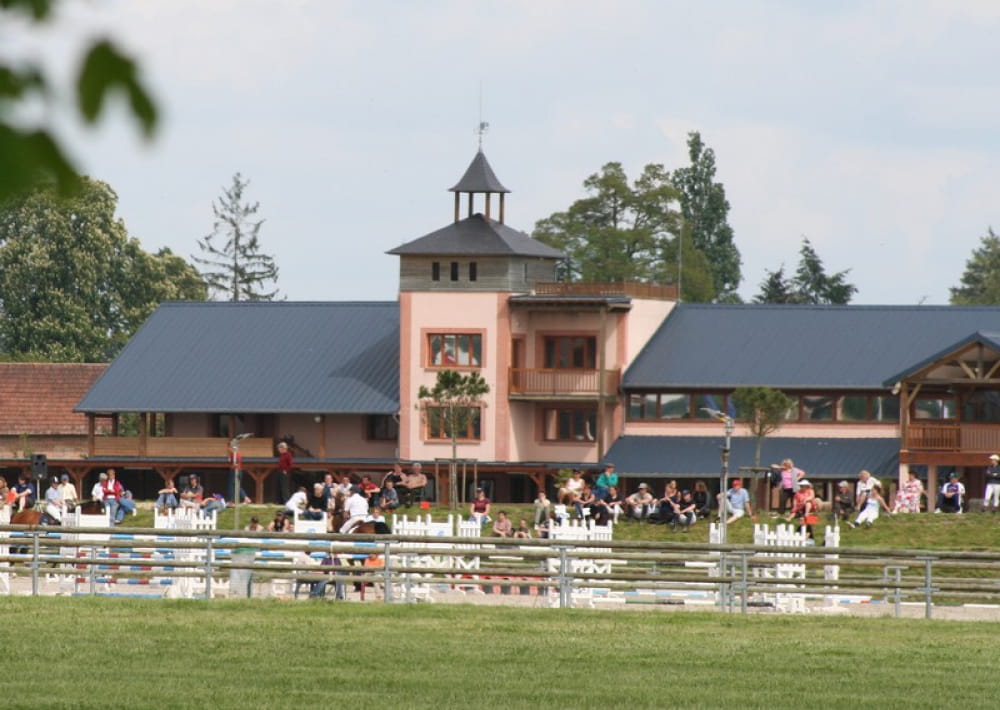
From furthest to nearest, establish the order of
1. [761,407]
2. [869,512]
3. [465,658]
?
[761,407]
[869,512]
[465,658]

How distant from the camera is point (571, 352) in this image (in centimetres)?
5934

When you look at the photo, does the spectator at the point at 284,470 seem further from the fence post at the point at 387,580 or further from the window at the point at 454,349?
the fence post at the point at 387,580

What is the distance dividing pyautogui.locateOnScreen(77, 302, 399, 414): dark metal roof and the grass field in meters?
36.1

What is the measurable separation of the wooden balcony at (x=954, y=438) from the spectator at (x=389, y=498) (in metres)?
13.2

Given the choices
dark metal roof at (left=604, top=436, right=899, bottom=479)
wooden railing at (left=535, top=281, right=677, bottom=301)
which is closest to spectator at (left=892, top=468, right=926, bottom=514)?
dark metal roof at (left=604, top=436, right=899, bottom=479)

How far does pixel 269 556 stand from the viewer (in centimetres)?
2778

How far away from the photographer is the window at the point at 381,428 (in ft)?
198

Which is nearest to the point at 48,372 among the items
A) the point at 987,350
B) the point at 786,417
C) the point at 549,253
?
the point at 549,253

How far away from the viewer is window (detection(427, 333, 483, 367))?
59.1 meters

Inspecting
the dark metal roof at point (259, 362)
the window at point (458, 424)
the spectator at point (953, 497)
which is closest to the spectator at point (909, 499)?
the spectator at point (953, 497)

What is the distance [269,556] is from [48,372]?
A: 46.9 meters

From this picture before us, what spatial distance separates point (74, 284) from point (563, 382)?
3608 cm

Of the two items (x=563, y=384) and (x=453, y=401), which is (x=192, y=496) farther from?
(x=563, y=384)

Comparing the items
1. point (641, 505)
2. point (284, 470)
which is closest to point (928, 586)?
point (641, 505)
